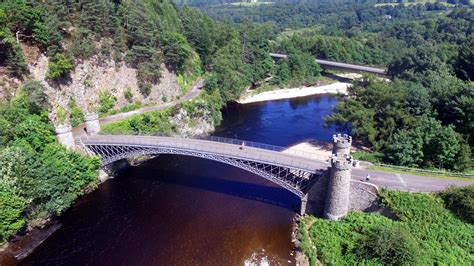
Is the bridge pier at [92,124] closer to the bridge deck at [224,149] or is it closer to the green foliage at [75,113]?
the bridge deck at [224,149]

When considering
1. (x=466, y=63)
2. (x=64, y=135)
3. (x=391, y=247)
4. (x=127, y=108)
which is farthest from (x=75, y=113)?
(x=466, y=63)

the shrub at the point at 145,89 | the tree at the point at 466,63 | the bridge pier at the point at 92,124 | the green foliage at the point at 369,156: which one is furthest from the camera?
the tree at the point at 466,63

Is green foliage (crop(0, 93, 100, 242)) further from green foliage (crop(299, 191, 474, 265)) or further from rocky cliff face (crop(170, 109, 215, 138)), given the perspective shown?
green foliage (crop(299, 191, 474, 265))

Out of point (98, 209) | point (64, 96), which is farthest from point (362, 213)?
point (64, 96)

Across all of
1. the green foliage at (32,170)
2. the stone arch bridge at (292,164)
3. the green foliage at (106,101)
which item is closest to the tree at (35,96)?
the green foliage at (32,170)

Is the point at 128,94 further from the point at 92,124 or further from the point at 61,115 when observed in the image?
the point at 92,124

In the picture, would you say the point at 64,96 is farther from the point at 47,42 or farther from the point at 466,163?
the point at 466,163

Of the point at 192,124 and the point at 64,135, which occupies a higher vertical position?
the point at 64,135
